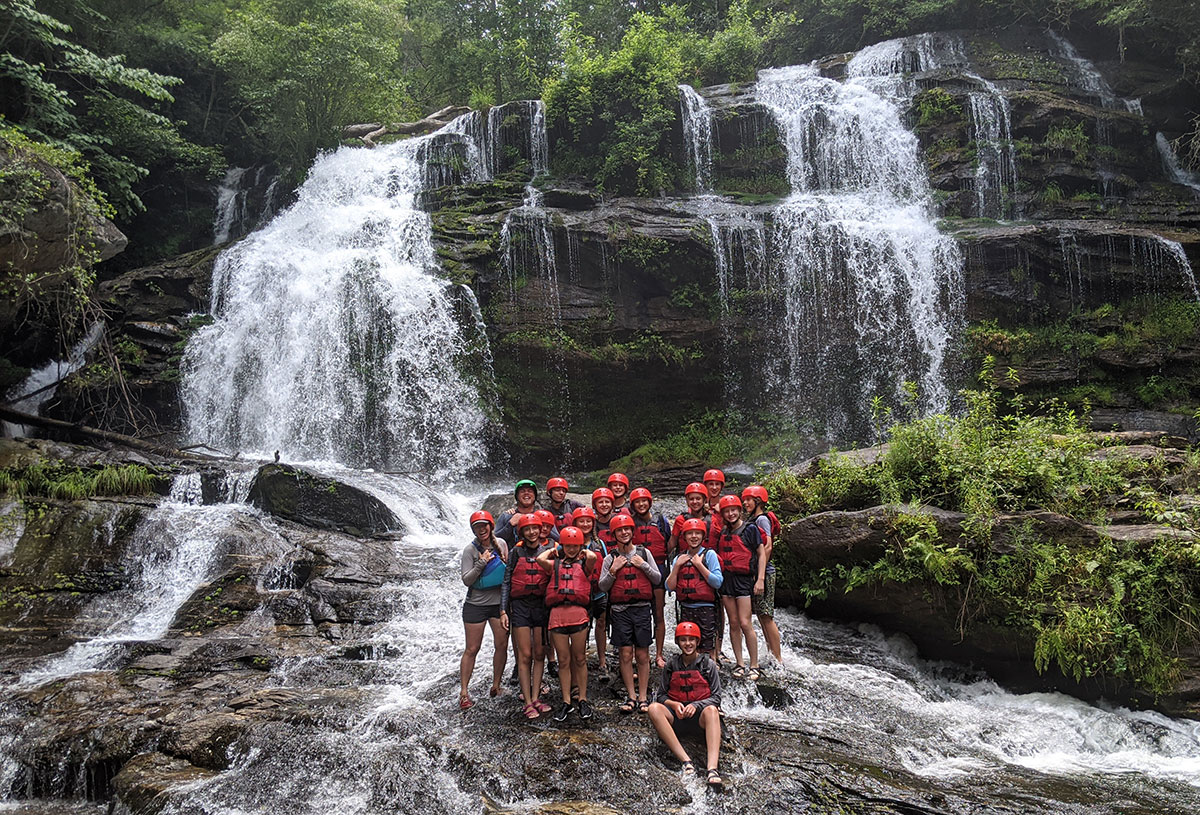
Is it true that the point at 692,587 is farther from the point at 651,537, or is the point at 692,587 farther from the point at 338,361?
the point at 338,361

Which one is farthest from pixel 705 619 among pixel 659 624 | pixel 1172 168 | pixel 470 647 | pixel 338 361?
pixel 1172 168

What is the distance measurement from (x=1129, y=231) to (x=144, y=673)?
1867 cm

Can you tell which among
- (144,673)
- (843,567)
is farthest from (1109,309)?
(144,673)

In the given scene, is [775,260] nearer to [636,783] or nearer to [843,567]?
[843,567]

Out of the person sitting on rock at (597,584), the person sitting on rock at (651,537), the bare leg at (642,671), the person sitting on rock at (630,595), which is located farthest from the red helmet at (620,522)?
the bare leg at (642,671)

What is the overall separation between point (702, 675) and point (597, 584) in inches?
45.3

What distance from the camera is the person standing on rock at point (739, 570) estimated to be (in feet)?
19.2

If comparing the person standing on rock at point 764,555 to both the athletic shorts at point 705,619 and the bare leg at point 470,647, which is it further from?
the bare leg at point 470,647

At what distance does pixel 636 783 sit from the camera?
449 cm

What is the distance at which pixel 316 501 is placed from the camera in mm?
10375

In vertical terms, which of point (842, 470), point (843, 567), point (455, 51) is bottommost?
point (843, 567)

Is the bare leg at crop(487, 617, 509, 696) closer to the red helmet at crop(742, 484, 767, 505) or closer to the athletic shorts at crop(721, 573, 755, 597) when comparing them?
the athletic shorts at crop(721, 573, 755, 597)

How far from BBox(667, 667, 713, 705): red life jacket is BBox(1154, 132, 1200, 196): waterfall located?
19.5 meters

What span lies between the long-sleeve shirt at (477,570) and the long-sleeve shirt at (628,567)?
0.82m
